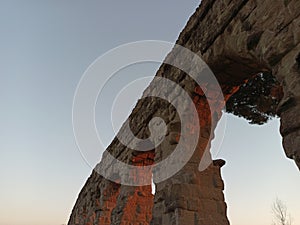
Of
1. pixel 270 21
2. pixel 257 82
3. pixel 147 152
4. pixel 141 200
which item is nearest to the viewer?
pixel 270 21

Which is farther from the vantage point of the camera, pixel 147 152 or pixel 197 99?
pixel 147 152

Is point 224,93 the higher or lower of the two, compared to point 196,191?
higher

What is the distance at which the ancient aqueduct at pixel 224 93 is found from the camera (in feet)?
9.39

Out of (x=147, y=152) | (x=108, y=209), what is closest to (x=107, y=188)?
(x=108, y=209)

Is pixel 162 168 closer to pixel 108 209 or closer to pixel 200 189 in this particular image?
pixel 200 189

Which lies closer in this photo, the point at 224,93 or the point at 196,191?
the point at 196,191

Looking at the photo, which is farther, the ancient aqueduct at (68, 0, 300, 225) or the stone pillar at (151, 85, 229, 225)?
the stone pillar at (151, 85, 229, 225)

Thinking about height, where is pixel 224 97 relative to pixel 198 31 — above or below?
below

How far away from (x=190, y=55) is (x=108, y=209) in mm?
6047

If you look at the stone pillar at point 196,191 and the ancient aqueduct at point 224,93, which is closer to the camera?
the ancient aqueduct at point 224,93

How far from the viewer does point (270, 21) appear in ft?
10.2

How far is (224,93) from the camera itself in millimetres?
4887

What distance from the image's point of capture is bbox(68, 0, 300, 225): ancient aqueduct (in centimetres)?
286

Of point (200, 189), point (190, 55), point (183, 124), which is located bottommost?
point (200, 189)
